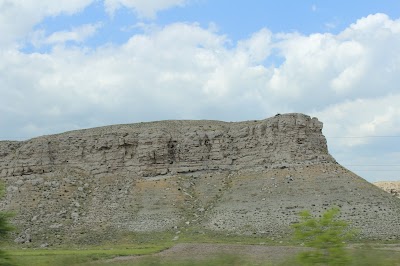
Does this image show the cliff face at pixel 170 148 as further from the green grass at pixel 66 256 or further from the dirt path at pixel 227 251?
the green grass at pixel 66 256

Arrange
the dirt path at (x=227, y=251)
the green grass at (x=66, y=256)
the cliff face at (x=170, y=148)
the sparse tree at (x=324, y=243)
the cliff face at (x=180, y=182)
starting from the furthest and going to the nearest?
the cliff face at (x=170, y=148) → the cliff face at (x=180, y=182) → the dirt path at (x=227, y=251) → the green grass at (x=66, y=256) → the sparse tree at (x=324, y=243)

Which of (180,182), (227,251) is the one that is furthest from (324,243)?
(180,182)

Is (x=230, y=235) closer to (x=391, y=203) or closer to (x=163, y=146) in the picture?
(x=391, y=203)

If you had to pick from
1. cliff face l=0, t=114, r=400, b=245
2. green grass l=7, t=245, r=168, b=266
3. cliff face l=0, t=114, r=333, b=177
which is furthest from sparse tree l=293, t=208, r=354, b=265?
cliff face l=0, t=114, r=333, b=177

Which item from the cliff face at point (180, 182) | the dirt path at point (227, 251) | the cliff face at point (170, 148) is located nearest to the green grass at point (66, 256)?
the dirt path at point (227, 251)

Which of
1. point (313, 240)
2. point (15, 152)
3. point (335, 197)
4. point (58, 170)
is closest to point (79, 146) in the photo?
point (58, 170)

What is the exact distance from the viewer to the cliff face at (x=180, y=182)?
6606 cm

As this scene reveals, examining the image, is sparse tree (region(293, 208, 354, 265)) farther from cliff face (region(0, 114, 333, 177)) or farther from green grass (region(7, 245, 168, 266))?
cliff face (region(0, 114, 333, 177))

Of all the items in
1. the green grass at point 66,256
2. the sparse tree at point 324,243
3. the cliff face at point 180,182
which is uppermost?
the cliff face at point 180,182

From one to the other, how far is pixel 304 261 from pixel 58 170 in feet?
235

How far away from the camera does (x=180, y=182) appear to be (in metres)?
78.3

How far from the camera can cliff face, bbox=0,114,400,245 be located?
66062 millimetres

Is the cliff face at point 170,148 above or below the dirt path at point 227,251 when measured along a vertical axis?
above

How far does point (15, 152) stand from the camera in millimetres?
88938
